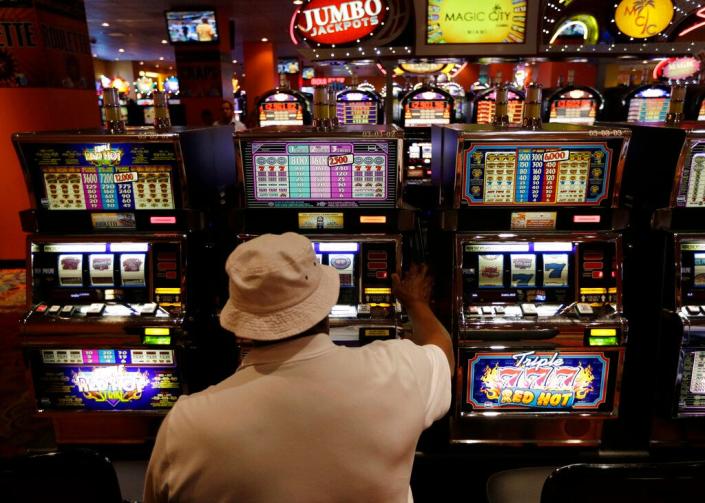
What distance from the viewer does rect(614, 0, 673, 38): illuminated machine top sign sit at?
4.70m

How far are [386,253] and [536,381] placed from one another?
1223mm

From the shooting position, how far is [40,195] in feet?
10.8

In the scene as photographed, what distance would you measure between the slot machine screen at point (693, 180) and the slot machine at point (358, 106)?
574 cm

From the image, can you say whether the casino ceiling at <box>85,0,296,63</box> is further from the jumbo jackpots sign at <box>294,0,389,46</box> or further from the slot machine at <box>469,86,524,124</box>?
the jumbo jackpots sign at <box>294,0,389,46</box>

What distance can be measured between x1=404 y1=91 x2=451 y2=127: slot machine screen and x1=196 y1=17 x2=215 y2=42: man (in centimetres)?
637

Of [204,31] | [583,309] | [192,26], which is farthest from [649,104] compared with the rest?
[192,26]

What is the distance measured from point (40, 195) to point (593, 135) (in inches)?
133

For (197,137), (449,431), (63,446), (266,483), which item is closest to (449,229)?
(449,431)

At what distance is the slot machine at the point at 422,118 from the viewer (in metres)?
7.86

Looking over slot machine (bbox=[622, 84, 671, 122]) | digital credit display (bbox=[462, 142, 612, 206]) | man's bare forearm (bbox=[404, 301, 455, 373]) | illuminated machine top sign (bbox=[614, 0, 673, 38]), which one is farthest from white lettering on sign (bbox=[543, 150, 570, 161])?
slot machine (bbox=[622, 84, 671, 122])

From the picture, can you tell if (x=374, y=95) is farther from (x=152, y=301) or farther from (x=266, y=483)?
(x=266, y=483)

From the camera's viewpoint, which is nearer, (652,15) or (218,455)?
(218,455)

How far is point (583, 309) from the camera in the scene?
10.5ft

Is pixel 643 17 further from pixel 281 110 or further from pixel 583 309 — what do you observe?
pixel 281 110
